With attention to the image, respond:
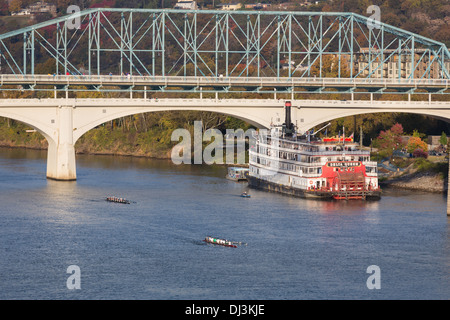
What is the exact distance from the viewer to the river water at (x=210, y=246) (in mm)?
43688

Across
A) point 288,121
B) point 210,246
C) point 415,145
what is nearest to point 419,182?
point 288,121

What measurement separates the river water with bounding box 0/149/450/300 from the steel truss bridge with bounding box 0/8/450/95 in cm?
1290

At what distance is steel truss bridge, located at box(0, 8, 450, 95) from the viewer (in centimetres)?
8525

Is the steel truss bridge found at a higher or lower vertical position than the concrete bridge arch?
higher

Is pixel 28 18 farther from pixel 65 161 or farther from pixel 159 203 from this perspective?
pixel 159 203

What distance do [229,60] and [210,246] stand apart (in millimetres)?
108202

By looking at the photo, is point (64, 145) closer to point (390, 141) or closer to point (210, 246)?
point (210, 246)

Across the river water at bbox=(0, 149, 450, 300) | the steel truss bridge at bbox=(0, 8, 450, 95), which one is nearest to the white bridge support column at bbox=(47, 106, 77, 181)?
the river water at bbox=(0, 149, 450, 300)

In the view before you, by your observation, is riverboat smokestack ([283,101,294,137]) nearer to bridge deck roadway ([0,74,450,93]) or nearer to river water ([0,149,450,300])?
bridge deck roadway ([0,74,450,93])

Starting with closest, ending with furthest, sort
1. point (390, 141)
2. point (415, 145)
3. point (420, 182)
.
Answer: point (420, 182), point (415, 145), point (390, 141)

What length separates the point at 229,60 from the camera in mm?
158000

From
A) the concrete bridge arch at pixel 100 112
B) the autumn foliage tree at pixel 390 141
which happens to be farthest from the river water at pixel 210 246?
the autumn foliage tree at pixel 390 141

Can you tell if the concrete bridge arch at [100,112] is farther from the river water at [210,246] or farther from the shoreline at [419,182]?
the shoreline at [419,182]

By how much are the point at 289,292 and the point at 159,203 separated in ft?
78.2
